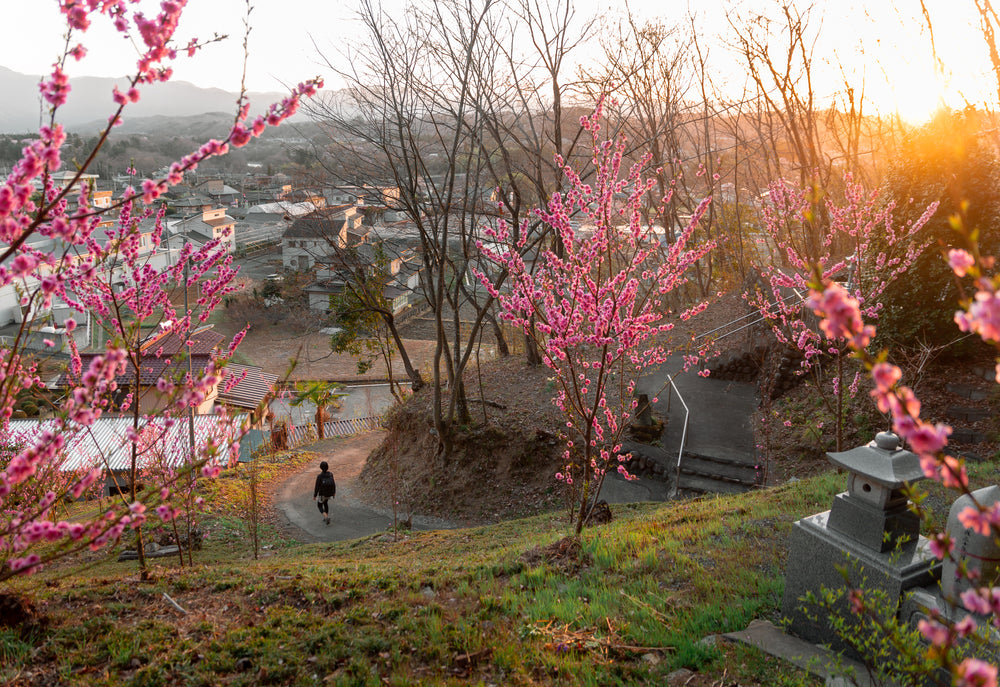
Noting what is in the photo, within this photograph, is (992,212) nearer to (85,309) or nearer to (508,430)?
(508,430)

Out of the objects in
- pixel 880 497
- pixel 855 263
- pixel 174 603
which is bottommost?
pixel 174 603

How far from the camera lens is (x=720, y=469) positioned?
11.4 m

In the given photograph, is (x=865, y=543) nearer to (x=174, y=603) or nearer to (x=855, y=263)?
(x=174, y=603)

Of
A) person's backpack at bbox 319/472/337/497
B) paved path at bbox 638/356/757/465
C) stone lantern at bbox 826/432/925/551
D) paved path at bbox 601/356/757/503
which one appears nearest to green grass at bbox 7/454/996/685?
stone lantern at bbox 826/432/925/551

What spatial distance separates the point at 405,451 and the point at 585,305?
420 inches

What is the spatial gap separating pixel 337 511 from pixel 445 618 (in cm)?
1014

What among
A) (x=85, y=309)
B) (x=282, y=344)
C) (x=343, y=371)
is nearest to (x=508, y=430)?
(x=85, y=309)

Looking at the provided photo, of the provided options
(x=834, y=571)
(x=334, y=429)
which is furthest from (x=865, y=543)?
(x=334, y=429)

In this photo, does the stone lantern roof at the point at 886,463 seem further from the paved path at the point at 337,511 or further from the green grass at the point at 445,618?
the paved path at the point at 337,511

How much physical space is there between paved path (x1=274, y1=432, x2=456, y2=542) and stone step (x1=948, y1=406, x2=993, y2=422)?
8.88 m

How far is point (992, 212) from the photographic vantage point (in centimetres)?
971

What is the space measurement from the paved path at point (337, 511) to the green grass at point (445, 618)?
6.06 metres

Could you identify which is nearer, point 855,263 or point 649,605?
point 649,605

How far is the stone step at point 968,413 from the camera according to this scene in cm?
936
